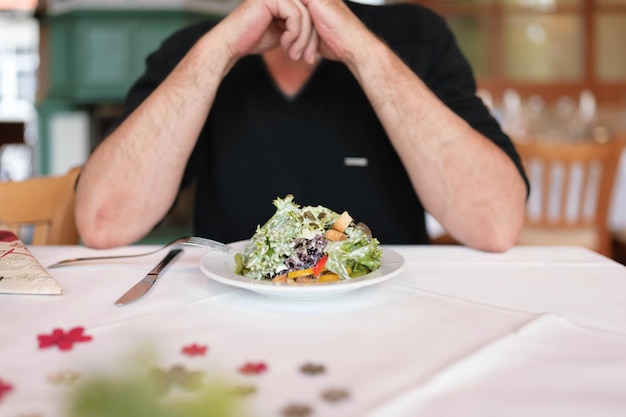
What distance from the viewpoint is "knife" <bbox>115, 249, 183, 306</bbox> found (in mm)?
669

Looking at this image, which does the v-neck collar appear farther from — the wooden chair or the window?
the window

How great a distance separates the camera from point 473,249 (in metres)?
1.00

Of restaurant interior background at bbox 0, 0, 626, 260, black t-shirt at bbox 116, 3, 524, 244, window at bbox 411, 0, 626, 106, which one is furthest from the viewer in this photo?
window at bbox 411, 0, 626, 106

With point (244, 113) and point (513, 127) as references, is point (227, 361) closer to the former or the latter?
point (244, 113)

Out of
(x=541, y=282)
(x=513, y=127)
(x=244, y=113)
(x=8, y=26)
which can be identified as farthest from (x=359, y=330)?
(x=8, y=26)

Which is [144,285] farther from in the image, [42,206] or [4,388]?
[42,206]

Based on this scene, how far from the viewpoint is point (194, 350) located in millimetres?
519

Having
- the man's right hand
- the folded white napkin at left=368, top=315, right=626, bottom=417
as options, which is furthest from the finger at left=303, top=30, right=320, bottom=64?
the folded white napkin at left=368, top=315, right=626, bottom=417

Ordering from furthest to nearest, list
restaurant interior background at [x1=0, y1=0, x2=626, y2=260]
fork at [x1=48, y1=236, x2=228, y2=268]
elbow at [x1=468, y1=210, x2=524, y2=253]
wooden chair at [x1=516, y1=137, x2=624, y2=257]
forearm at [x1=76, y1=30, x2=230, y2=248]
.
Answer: restaurant interior background at [x1=0, y1=0, x2=626, y2=260] < wooden chair at [x1=516, y1=137, x2=624, y2=257] < forearm at [x1=76, y1=30, x2=230, y2=248] < elbow at [x1=468, y1=210, x2=524, y2=253] < fork at [x1=48, y1=236, x2=228, y2=268]

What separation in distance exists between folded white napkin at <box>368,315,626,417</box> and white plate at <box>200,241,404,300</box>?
144mm

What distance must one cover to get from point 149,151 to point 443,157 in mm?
502

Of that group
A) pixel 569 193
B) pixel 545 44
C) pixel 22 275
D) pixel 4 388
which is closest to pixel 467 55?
pixel 545 44

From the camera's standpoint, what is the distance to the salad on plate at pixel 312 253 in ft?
2.19

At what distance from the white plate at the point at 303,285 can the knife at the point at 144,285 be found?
62 mm
